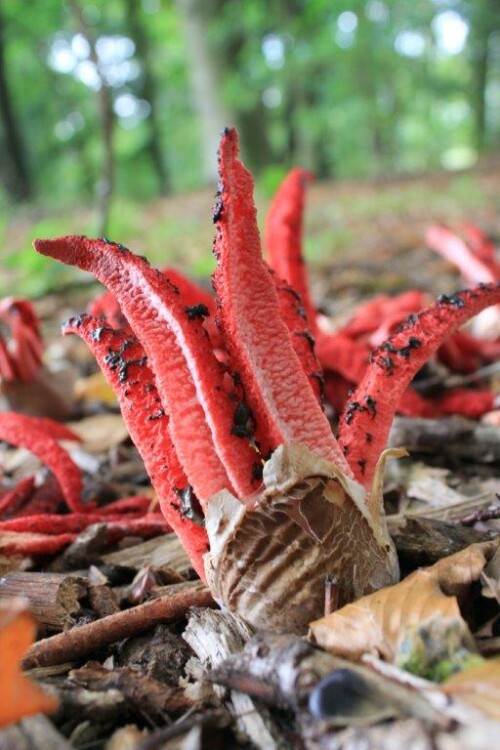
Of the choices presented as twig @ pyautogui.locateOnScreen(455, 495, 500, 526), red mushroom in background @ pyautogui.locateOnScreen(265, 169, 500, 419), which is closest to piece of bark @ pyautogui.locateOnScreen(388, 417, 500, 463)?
red mushroom in background @ pyautogui.locateOnScreen(265, 169, 500, 419)

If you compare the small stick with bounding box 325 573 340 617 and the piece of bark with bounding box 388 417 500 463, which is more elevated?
the small stick with bounding box 325 573 340 617

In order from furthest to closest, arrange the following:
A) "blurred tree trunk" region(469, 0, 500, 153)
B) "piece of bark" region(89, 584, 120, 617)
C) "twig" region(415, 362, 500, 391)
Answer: "blurred tree trunk" region(469, 0, 500, 153)
"twig" region(415, 362, 500, 391)
"piece of bark" region(89, 584, 120, 617)

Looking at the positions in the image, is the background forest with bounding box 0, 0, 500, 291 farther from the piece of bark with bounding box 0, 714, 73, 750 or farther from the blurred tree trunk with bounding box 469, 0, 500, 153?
the piece of bark with bounding box 0, 714, 73, 750

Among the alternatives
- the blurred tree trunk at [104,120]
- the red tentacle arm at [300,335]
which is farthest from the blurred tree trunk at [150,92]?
the red tentacle arm at [300,335]

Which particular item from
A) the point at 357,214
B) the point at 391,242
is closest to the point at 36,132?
the point at 357,214

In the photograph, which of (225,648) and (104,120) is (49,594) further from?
(104,120)

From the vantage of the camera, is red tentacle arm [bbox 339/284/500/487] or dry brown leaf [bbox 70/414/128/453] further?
dry brown leaf [bbox 70/414/128/453]

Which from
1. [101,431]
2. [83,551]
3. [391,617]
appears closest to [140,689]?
[391,617]
